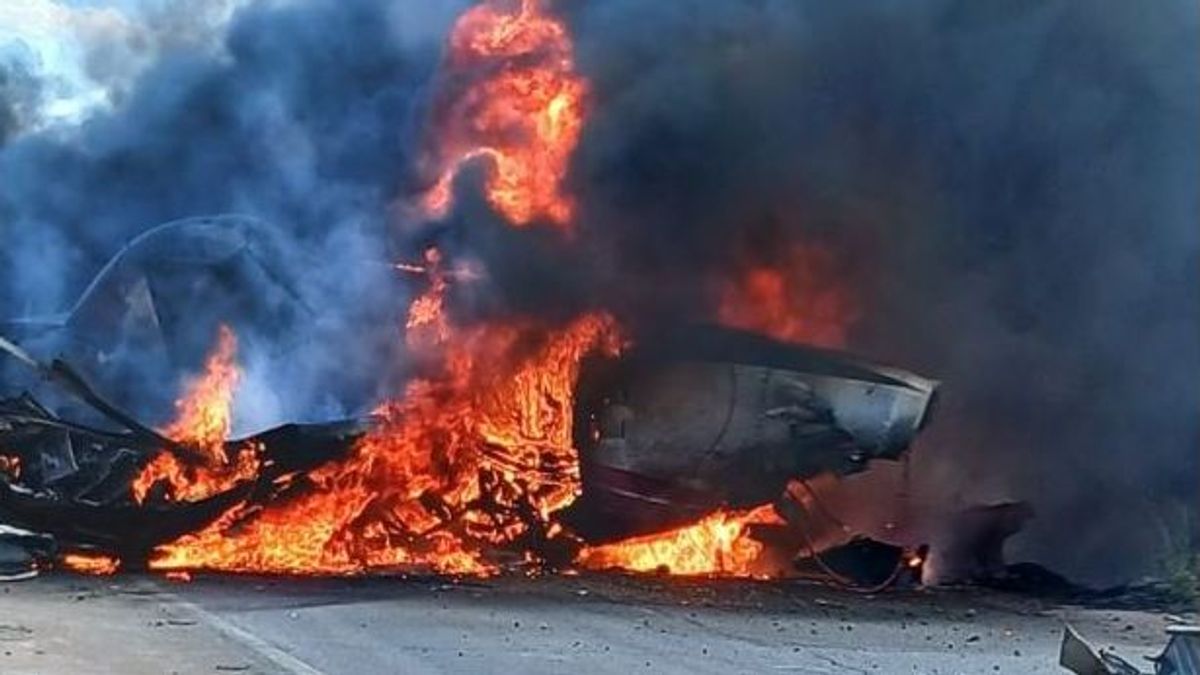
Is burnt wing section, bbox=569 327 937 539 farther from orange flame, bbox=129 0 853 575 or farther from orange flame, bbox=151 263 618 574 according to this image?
orange flame, bbox=151 263 618 574

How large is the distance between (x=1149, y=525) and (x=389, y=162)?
7570 mm

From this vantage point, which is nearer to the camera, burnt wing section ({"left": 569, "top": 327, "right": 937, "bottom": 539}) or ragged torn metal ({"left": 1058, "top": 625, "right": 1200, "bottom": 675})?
ragged torn metal ({"left": 1058, "top": 625, "right": 1200, "bottom": 675})

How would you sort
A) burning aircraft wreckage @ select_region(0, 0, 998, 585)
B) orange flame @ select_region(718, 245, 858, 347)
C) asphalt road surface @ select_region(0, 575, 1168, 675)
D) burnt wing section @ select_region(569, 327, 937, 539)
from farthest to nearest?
orange flame @ select_region(718, 245, 858, 347) → burnt wing section @ select_region(569, 327, 937, 539) → burning aircraft wreckage @ select_region(0, 0, 998, 585) → asphalt road surface @ select_region(0, 575, 1168, 675)

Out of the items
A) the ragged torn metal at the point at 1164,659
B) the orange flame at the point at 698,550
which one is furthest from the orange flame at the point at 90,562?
the ragged torn metal at the point at 1164,659

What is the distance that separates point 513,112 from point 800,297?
3.06 m

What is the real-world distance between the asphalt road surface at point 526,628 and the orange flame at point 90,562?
49cm

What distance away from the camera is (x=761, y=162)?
14219mm

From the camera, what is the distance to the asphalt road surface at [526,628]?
371 inches

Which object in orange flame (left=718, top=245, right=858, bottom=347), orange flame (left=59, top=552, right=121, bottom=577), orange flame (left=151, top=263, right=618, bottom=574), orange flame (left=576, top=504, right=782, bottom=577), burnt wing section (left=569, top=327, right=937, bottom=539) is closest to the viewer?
orange flame (left=59, top=552, right=121, bottom=577)

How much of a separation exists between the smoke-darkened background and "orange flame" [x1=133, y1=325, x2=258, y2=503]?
2.41 ft

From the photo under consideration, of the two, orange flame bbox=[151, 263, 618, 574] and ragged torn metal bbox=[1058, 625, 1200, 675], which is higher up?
orange flame bbox=[151, 263, 618, 574]

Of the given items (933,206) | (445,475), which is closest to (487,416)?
(445,475)

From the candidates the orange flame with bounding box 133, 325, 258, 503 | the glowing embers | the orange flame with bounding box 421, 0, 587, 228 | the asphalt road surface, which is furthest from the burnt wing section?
the orange flame with bounding box 133, 325, 258, 503

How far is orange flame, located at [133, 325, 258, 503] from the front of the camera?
1328cm
